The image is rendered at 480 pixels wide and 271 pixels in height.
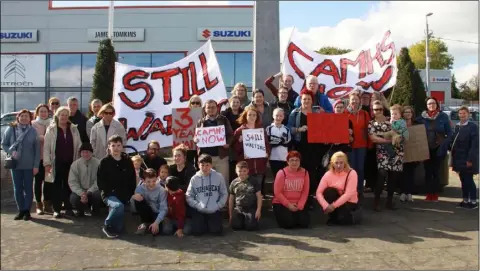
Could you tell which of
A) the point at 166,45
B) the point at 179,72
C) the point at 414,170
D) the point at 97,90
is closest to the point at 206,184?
the point at 179,72

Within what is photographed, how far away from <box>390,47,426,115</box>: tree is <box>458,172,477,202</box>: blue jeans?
14.7 ft

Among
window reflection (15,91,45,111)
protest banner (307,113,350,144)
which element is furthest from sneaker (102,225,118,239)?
window reflection (15,91,45,111)

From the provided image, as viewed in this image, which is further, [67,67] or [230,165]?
[67,67]

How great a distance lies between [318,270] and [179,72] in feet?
16.6

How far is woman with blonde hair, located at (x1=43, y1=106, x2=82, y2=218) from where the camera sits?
684cm

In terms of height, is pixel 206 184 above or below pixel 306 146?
below

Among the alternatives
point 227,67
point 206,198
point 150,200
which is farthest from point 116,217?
point 227,67

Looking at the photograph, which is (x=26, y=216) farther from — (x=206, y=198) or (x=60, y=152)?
(x=206, y=198)

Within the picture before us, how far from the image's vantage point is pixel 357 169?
7312 millimetres

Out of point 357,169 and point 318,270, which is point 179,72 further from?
point 318,270

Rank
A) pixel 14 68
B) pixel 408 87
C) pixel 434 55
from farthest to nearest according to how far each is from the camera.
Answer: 1. pixel 434 55
2. pixel 14 68
3. pixel 408 87

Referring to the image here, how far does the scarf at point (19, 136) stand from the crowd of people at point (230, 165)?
0.01 m

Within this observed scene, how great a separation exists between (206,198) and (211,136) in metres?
1.04

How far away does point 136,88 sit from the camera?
27.4 feet
